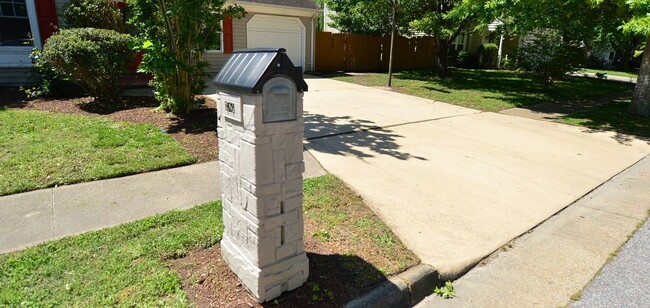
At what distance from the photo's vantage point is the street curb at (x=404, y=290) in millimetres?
2660

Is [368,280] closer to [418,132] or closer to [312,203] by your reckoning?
[312,203]

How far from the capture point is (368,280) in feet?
9.26

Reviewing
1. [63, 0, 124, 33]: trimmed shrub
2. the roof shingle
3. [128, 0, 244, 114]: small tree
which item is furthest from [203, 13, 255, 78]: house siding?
[128, 0, 244, 114]: small tree

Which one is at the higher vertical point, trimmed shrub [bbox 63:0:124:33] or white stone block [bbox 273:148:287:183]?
trimmed shrub [bbox 63:0:124:33]

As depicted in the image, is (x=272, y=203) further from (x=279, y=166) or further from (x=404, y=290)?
(x=404, y=290)

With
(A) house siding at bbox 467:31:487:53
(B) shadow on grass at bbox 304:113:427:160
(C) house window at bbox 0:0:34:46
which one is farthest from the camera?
(A) house siding at bbox 467:31:487:53

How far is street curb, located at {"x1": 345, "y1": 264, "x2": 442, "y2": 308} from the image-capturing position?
2660 millimetres

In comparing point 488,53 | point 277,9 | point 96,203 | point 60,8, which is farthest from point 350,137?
point 488,53

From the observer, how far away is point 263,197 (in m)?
2.37

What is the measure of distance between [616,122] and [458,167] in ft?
20.4

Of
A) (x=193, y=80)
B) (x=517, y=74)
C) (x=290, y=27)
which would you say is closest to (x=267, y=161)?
(x=193, y=80)

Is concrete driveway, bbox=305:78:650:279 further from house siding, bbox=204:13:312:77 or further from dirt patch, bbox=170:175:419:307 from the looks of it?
house siding, bbox=204:13:312:77

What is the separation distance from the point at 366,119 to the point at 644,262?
212 inches

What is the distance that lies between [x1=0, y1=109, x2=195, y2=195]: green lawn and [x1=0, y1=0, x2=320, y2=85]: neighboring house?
3.67 m
